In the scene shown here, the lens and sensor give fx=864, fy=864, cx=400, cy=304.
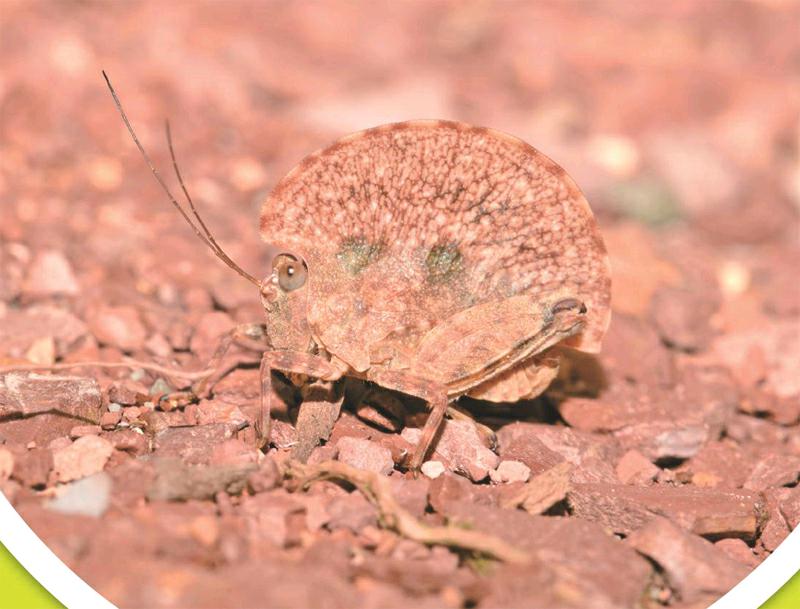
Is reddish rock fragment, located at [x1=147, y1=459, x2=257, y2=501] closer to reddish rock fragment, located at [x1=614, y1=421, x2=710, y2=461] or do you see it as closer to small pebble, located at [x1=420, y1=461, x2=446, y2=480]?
small pebble, located at [x1=420, y1=461, x2=446, y2=480]

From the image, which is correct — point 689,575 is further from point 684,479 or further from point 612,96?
point 612,96

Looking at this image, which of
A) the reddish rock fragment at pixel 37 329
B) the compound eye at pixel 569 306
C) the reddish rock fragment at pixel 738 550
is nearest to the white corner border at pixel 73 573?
the reddish rock fragment at pixel 738 550

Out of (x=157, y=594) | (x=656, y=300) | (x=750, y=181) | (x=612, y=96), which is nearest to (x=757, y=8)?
(x=612, y=96)

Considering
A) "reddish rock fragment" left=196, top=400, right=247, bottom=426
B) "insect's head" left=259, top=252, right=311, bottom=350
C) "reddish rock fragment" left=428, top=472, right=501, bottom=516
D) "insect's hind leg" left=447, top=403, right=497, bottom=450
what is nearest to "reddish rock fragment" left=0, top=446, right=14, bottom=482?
"reddish rock fragment" left=196, top=400, right=247, bottom=426

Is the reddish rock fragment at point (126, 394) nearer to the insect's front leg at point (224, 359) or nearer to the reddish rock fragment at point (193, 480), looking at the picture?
the insect's front leg at point (224, 359)

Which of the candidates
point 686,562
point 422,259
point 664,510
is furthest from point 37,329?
point 686,562

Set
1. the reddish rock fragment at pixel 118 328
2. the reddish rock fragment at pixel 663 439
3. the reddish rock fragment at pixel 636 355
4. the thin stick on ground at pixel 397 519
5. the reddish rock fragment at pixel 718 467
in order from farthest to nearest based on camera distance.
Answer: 1. the reddish rock fragment at pixel 636 355
2. the reddish rock fragment at pixel 118 328
3. the reddish rock fragment at pixel 663 439
4. the reddish rock fragment at pixel 718 467
5. the thin stick on ground at pixel 397 519
